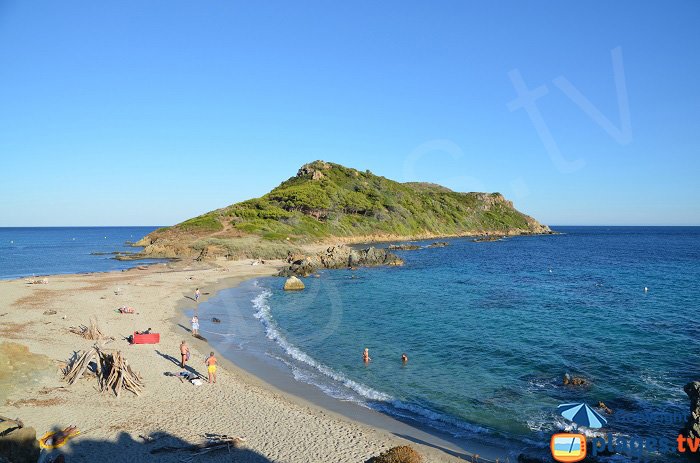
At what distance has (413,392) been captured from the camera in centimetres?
2064

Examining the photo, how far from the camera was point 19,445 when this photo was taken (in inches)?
470

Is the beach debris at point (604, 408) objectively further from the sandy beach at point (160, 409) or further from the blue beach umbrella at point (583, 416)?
the sandy beach at point (160, 409)

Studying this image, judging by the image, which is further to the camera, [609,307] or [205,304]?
[205,304]

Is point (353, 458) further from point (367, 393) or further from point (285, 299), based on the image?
point (285, 299)

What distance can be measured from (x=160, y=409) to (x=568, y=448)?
15.2 metres

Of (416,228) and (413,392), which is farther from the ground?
(416,228)

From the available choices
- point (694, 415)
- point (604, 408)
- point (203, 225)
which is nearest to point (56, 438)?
point (604, 408)

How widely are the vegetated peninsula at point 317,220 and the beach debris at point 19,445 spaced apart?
226ft

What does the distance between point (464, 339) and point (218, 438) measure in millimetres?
18827

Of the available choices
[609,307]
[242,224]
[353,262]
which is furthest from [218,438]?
[242,224]

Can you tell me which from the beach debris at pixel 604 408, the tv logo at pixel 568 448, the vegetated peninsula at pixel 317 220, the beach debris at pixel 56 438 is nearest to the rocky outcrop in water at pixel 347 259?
the vegetated peninsula at pixel 317 220

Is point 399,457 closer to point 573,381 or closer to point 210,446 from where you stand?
point 210,446

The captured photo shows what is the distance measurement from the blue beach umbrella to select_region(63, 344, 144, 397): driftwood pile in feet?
56.3

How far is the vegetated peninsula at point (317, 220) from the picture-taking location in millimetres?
89938
